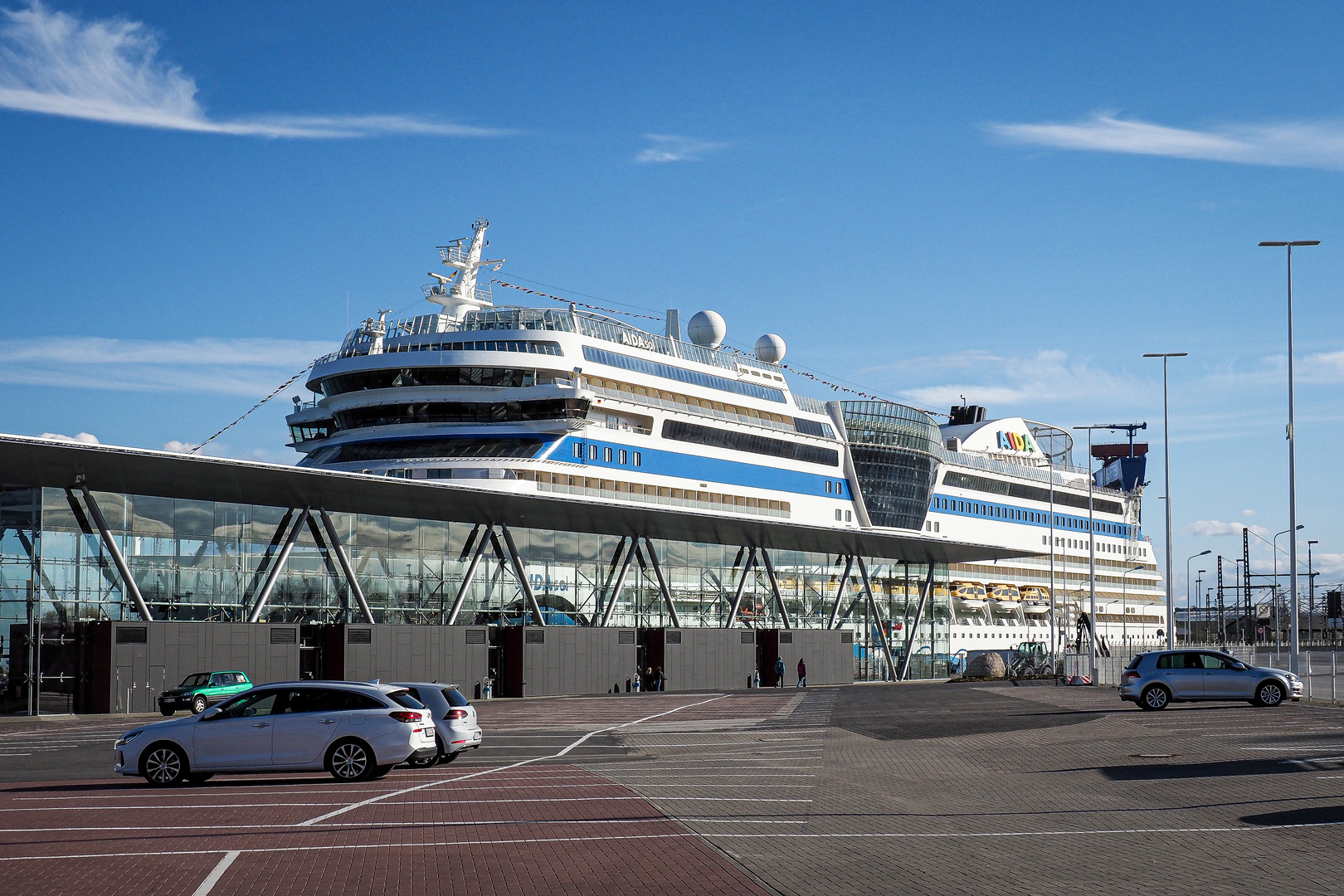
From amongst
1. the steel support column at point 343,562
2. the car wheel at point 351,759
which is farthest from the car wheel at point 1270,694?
the steel support column at point 343,562

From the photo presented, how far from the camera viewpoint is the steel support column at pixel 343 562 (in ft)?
131

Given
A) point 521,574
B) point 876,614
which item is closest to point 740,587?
point 876,614

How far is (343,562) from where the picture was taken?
40.3 metres

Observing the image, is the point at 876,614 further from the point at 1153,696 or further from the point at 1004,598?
the point at 1004,598

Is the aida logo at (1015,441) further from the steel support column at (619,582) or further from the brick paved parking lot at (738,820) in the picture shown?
the brick paved parking lot at (738,820)

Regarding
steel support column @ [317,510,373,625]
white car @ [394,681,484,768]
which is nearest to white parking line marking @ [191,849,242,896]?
white car @ [394,681,484,768]

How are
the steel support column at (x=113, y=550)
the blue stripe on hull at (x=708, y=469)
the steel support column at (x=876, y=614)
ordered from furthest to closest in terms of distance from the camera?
the steel support column at (x=876, y=614), the blue stripe on hull at (x=708, y=469), the steel support column at (x=113, y=550)

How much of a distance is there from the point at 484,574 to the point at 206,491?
1044 cm

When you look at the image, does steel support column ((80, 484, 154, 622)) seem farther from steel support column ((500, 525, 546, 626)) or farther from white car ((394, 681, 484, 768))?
white car ((394, 681, 484, 768))

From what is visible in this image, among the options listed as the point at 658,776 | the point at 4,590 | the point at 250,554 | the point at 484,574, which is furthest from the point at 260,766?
the point at 484,574

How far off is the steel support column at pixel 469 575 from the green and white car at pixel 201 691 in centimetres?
969

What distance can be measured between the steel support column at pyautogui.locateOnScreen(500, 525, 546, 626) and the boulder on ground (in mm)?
24337

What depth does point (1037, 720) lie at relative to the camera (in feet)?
91.1

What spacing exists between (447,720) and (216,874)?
9.31 meters
